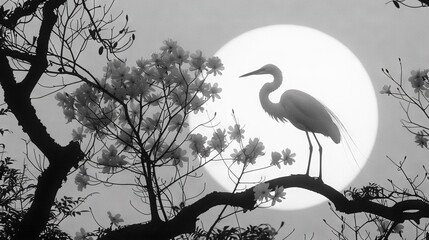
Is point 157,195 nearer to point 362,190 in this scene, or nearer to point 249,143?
point 249,143

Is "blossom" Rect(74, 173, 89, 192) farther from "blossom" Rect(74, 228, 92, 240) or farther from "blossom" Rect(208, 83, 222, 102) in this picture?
"blossom" Rect(208, 83, 222, 102)

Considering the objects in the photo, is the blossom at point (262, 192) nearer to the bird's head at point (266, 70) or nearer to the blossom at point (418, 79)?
the blossom at point (418, 79)

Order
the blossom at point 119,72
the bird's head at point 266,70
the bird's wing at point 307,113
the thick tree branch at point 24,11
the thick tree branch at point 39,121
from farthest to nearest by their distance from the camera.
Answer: the bird's head at point 266,70
the bird's wing at point 307,113
the blossom at point 119,72
the thick tree branch at point 24,11
the thick tree branch at point 39,121

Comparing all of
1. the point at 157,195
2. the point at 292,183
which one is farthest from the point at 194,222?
the point at 292,183

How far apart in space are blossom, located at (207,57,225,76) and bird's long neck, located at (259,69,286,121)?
2.41m

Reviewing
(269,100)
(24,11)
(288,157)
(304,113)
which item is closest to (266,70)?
(269,100)

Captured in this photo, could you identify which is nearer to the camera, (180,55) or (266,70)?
(180,55)

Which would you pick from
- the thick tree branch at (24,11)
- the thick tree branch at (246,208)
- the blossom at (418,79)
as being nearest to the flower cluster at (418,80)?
the blossom at (418,79)

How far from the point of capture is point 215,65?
16.9 ft

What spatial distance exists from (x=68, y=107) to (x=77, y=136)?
1.03 feet

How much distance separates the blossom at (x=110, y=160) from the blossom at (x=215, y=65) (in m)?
1.21

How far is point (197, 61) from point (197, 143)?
838 millimetres

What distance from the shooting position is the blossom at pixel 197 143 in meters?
5.33

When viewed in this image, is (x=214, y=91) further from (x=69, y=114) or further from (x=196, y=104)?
(x=69, y=114)
